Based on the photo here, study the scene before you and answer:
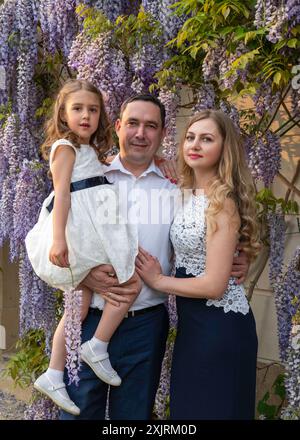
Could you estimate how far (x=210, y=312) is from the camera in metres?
2.75

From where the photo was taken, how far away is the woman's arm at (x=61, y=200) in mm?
2764

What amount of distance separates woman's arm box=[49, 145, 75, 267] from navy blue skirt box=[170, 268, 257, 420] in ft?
1.64

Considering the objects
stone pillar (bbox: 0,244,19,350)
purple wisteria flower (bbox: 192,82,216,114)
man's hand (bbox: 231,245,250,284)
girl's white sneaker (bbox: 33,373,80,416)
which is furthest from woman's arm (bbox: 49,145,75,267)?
stone pillar (bbox: 0,244,19,350)

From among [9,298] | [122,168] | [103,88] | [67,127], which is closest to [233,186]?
[122,168]

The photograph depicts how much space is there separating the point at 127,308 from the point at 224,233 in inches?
21.3

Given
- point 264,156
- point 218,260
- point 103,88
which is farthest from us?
point 103,88

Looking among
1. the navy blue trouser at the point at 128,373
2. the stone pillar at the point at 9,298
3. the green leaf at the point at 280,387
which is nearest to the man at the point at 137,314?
the navy blue trouser at the point at 128,373

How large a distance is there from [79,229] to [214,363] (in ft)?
2.60

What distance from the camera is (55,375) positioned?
2.99 m

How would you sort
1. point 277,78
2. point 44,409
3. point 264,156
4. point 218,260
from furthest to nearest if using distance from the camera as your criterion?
point 44,409, point 264,156, point 277,78, point 218,260

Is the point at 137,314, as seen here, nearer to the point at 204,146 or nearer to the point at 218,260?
the point at 218,260

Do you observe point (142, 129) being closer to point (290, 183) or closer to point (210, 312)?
point (210, 312)

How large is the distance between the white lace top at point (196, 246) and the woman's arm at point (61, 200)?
462 millimetres

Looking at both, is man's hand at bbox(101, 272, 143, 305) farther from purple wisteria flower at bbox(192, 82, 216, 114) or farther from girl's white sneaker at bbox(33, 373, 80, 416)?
purple wisteria flower at bbox(192, 82, 216, 114)
